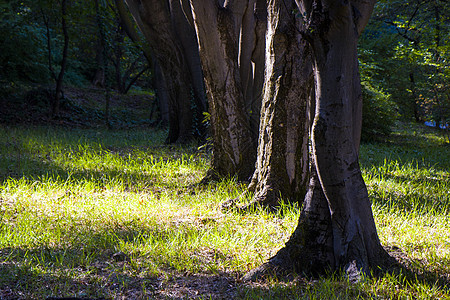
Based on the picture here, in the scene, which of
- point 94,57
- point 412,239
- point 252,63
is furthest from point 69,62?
point 412,239

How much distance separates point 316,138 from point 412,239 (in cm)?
183

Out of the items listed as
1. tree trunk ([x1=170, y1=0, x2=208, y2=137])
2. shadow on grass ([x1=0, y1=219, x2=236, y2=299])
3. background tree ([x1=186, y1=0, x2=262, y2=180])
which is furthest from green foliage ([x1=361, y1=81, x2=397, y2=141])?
shadow on grass ([x1=0, y1=219, x2=236, y2=299])

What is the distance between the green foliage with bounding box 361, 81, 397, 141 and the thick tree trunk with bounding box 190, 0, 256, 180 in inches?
296

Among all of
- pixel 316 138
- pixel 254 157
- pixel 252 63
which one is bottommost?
pixel 254 157

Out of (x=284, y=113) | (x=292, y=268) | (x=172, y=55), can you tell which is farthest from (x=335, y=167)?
(x=172, y=55)

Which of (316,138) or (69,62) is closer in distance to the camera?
(316,138)

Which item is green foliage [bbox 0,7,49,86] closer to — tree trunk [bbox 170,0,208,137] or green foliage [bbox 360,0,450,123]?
tree trunk [bbox 170,0,208,137]

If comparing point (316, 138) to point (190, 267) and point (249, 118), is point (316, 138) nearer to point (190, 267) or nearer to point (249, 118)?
point (190, 267)

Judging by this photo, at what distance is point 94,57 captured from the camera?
2603 cm

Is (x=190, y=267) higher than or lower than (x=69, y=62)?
lower

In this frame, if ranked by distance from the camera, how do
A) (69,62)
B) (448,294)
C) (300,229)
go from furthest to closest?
(69,62) → (300,229) → (448,294)

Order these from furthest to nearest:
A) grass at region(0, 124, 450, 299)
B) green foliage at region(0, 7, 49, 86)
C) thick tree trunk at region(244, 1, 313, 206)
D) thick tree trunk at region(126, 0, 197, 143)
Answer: green foliage at region(0, 7, 49, 86) → thick tree trunk at region(126, 0, 197, 143) → thick tree trunk at region(244, 1, 313, 206) → grass at region(0, 124, 450, 299)

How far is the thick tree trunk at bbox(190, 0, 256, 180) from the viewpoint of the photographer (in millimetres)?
5430

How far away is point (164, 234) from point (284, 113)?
1914 mm
